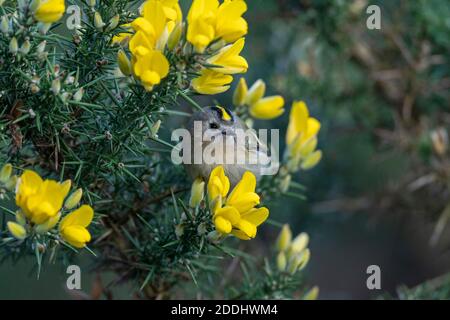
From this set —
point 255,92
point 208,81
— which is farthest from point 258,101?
point 208,81

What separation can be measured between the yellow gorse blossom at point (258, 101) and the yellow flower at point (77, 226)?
80cm

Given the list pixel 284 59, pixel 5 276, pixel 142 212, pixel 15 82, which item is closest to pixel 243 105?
pixel 142 212

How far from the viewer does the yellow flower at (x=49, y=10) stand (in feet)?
4.66

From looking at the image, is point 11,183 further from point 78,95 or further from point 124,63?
point 124,63

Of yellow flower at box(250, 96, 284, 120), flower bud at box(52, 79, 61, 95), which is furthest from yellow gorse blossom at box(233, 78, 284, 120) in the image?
flower bud at box(52, 79, 61, 95)

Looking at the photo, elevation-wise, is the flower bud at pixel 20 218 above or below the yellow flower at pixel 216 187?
below

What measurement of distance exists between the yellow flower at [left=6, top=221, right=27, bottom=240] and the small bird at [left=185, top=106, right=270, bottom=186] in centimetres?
60

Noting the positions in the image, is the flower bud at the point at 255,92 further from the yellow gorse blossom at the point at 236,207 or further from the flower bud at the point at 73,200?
the flower bud at the point at 73,200

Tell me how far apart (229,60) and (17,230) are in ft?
2.18

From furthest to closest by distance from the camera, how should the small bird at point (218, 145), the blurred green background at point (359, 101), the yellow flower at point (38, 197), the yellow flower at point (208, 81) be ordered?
1. the blurred green background at point (359, 101)
2. the small bird at point (218, 145)
3. the yellow flower at point (208, 81)
4. the yellow flower at point (38, 197)

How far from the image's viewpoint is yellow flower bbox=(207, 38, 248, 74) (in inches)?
61.4

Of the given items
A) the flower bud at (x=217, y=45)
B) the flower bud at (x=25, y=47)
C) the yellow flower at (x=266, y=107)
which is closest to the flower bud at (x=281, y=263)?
the yellow flower at (x=266, y=107)

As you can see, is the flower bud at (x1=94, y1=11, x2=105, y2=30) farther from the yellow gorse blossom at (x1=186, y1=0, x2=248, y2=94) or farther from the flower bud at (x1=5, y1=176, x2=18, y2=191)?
the flower bud at (x1=5, y1=176, x2=18, y2=191)
